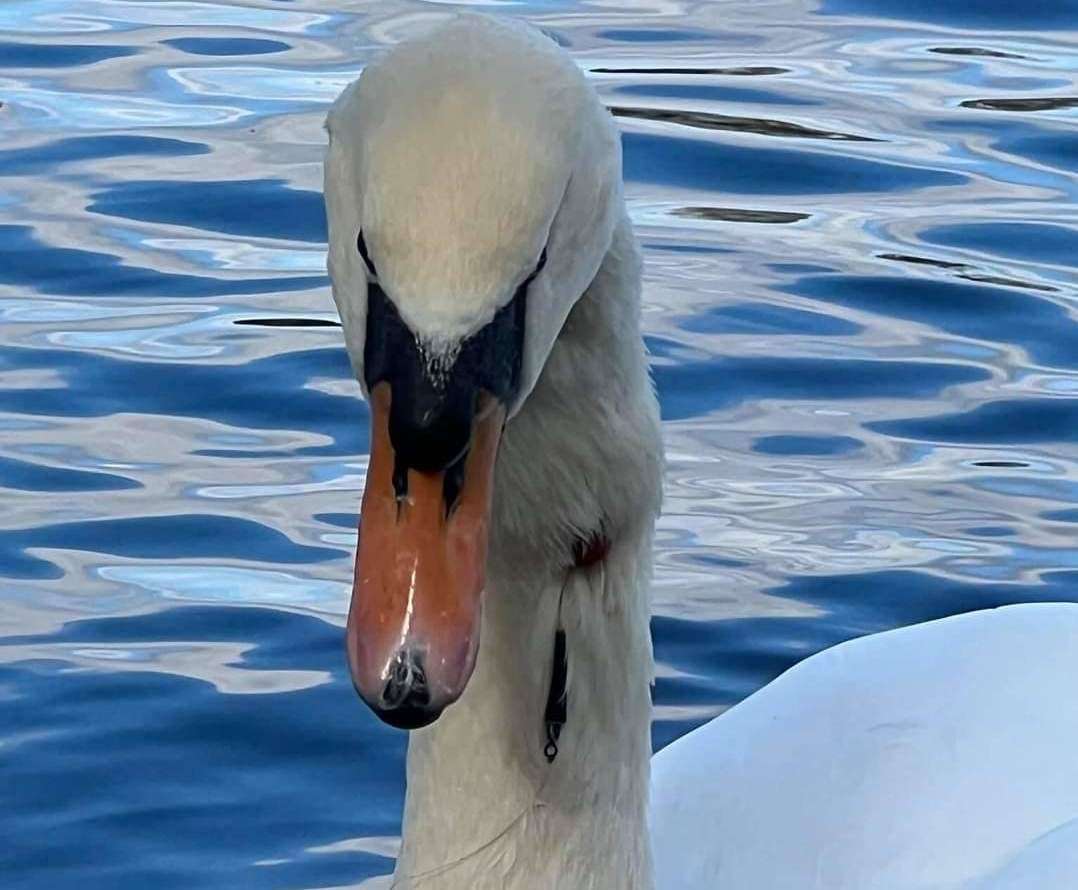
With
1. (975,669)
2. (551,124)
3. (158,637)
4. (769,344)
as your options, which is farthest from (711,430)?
(551,124)

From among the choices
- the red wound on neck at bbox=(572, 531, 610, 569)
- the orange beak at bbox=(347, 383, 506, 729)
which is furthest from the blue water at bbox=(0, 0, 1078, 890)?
the orange beak at bbox=(347, 383, 506, 729)

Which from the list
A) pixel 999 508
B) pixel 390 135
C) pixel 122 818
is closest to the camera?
pixel 390 135

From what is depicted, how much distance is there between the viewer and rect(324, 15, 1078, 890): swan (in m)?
2.79

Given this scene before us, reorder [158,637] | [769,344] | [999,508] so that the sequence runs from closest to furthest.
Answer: [158,637]
[999,508]
[769,344]

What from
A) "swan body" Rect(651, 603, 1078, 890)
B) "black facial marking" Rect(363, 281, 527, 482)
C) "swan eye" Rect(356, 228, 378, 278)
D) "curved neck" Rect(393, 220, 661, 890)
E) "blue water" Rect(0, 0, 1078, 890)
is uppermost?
"swan eye" Rect(356, 228, 378, 278)

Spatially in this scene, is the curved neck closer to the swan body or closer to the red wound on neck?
the red wound on neck

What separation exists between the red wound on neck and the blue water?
1592 millimetres

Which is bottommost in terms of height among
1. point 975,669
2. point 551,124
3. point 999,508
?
point 999,508

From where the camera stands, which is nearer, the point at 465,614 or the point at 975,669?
the point at 465,614

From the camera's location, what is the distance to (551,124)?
2.87 metres

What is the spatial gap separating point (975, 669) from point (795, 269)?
3.13 m

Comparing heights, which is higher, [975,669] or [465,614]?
[465,614]

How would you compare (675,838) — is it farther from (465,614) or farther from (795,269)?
(795,269)

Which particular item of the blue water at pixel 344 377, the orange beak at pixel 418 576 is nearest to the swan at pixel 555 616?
the orange beak at pixel 418 576
